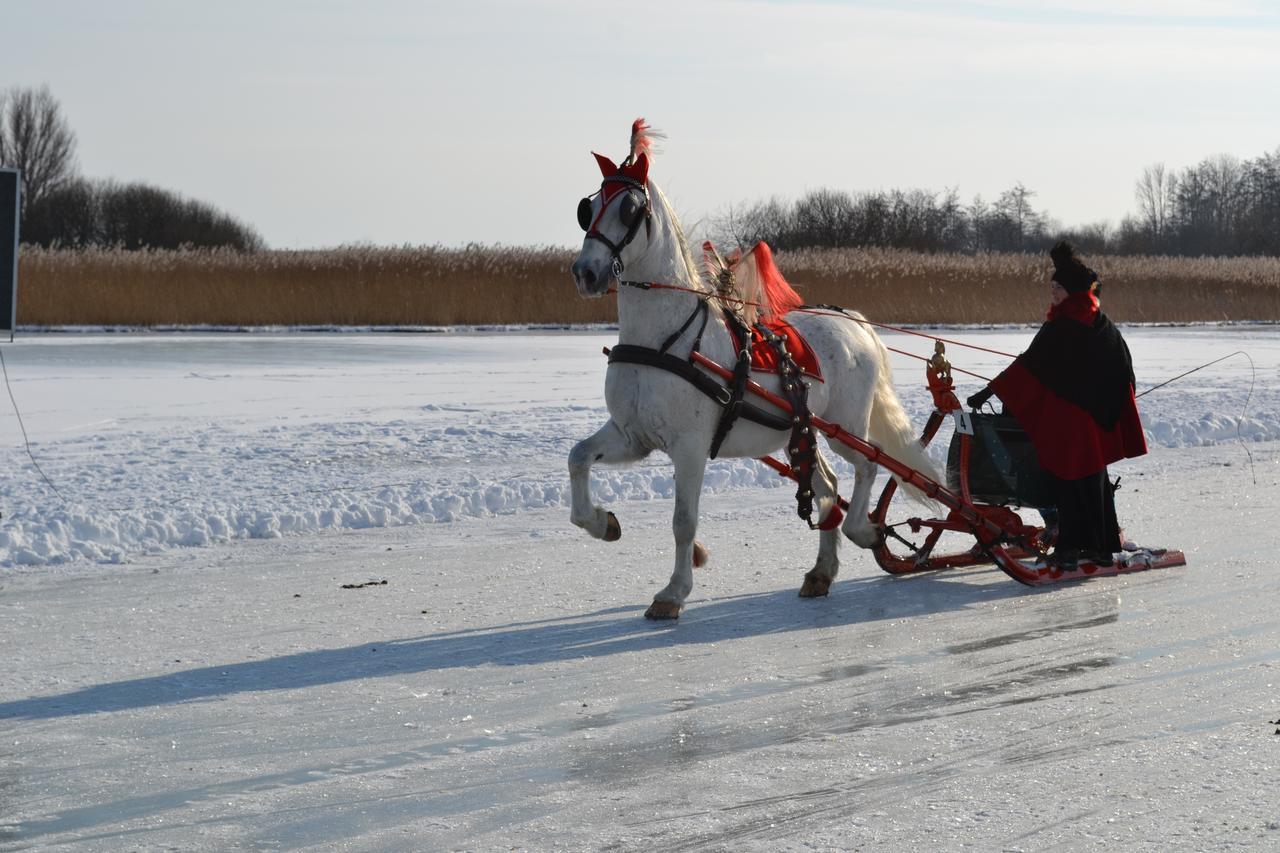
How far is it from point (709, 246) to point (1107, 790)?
353cm

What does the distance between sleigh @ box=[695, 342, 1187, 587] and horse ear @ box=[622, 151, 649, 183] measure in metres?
1.66

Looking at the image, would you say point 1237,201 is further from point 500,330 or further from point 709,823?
point 709,823

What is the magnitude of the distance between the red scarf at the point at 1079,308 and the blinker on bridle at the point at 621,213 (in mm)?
2306

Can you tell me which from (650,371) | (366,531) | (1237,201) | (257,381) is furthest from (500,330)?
(1237,201)

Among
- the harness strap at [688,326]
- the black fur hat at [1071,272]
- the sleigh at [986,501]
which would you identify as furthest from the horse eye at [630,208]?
the black fur hat at [1071,272]

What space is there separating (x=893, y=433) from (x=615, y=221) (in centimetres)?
230

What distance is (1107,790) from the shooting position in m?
4.42

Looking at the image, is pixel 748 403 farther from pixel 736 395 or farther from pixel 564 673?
pixel 564 673

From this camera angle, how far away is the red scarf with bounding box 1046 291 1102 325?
25.5ft

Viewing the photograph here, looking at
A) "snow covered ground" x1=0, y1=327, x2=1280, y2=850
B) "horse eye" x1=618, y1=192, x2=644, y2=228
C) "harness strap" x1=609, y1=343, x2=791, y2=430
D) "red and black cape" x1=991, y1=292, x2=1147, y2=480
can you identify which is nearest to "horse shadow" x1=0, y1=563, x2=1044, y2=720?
"snow covered ground" x1=0, y1=327, x2=1280, y2=850

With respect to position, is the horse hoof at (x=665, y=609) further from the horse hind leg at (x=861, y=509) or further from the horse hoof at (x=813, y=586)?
the horse hind leg at (x=861, y=509)

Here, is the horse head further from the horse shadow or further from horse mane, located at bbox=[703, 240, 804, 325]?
the horse shadow

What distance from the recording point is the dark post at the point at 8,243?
826 cm

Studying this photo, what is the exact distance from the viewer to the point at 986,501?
26.5 ft
